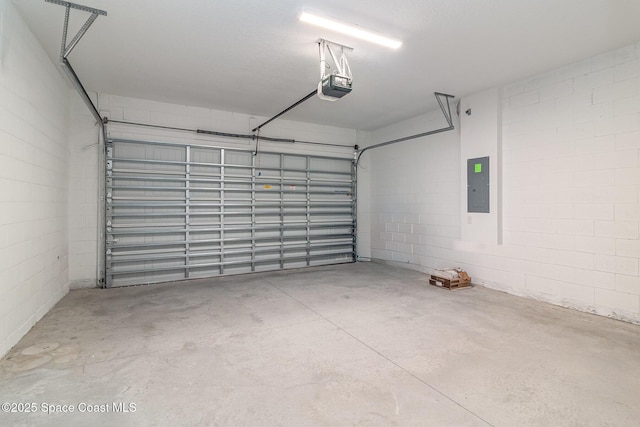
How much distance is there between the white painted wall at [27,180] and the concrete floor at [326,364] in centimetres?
32

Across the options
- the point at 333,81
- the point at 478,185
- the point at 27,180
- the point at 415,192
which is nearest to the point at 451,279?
the point at 478,185

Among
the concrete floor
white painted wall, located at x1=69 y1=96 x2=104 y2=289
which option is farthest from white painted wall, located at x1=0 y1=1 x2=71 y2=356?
white painted wall, located at x1=69 y1=96 x2=104 y2=289

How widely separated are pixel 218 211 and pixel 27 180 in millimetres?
2866

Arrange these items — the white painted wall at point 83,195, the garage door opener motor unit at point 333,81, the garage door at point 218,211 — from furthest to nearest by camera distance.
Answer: the garage door at point 218,211 < the white painted wall at point 83,195 < the garage door opener motor unit at point 333,81

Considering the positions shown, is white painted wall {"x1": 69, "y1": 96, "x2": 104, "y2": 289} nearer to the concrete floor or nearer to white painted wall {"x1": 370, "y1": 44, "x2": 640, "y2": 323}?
the concrete floor

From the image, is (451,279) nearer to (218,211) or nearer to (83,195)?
(218,211)

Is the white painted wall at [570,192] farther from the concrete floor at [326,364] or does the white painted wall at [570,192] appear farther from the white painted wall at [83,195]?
the white painted wall at [83,195]

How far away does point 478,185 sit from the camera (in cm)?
500

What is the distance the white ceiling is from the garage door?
1.20m

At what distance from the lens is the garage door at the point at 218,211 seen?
205 inches

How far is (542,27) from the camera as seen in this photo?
3.18 metres

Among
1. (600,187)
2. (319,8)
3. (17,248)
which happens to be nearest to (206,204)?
(17,248)

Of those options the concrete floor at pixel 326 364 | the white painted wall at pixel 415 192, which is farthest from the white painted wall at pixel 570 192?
the concrete floor at pixel 326 364

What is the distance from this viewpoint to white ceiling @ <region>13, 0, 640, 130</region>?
2.88 m
